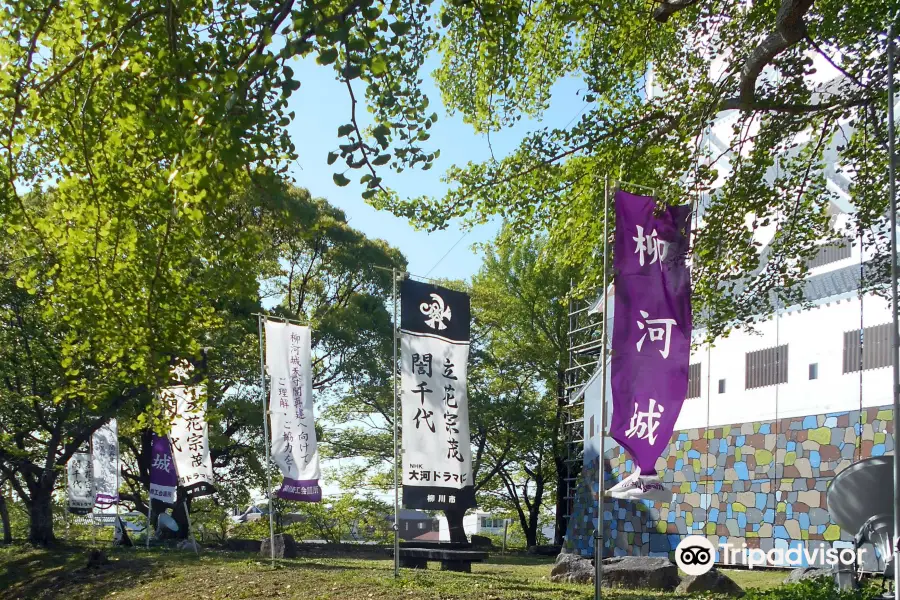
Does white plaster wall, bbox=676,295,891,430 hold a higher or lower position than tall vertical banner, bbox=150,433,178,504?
higher

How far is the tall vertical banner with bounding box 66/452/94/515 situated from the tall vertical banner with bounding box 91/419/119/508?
0.49 feet

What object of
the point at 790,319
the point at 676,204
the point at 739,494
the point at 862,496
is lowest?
the point at 739,494

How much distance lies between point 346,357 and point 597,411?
26.8 feet

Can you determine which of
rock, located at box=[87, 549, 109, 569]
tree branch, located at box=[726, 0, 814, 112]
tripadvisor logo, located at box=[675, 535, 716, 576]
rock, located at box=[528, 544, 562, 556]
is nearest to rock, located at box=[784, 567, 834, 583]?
tripadvisor logo, located at box=[675, 535, 716, 576]

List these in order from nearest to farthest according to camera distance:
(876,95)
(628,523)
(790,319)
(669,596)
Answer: (876,95) → (669,596) → (790,319) → (628,523)

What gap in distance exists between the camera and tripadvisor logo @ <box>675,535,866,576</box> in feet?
44.5

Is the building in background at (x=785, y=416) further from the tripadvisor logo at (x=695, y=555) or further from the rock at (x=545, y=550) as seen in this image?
the rock at (x=545, y=550)

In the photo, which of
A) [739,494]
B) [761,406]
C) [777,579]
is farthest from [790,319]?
[777,579]

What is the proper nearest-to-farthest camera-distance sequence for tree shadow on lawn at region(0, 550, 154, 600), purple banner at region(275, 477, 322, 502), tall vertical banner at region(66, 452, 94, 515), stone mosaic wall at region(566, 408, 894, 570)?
stone mosaic wall at region(566, 408, 894, 570) < tree shadow on lawn at region(0, 550, 154, 600) < purple banner at region(275, 477, 322, 502) < tall vertical banner at region(66, 452, 94, 515)

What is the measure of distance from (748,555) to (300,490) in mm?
7986

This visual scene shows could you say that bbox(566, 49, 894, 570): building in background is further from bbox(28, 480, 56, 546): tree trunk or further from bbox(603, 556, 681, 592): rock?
bbox(28, 480, 56, 546): tree trunk

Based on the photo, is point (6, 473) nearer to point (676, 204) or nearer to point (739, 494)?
point (739, 494)

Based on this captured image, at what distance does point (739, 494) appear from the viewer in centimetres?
1584

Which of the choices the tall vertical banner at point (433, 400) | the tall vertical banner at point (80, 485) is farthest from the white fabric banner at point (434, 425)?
the tall vertical banner at point (80, 485)
